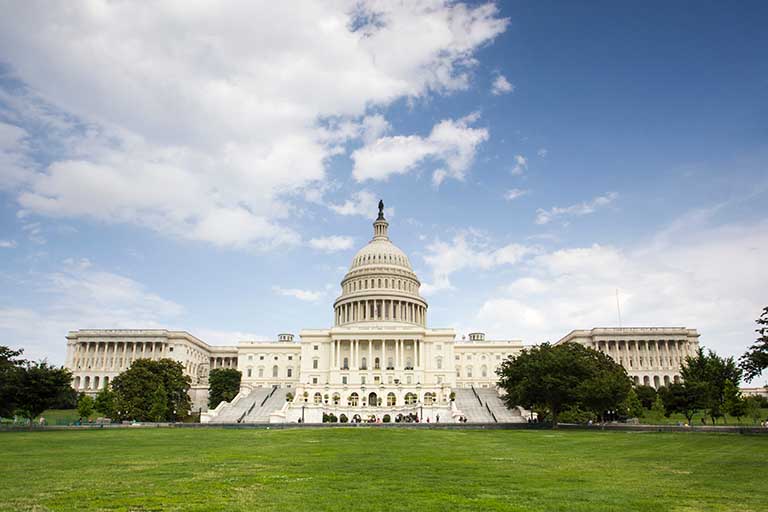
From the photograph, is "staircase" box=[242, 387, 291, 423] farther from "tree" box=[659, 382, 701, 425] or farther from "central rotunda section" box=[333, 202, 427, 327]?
"tree" box=[659, 382, 701, 425]

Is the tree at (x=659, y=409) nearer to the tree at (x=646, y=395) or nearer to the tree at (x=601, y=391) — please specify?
the tree at (x=646, y=395)

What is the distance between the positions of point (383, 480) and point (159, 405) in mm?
66589

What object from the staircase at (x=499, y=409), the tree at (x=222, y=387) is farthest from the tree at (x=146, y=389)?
the staircase at (x=499, y=409)

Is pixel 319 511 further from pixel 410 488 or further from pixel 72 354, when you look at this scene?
pixel 72 354

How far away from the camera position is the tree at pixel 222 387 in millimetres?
113750

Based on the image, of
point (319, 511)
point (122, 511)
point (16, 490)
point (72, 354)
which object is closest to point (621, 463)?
point (319, 511)

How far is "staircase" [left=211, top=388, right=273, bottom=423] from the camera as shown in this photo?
304 ft

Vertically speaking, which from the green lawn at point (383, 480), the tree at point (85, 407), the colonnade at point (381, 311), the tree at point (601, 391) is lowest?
the green lawn at point (383, 480)

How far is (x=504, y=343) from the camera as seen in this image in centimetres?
14212

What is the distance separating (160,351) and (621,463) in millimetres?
133653

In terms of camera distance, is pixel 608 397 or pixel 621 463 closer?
pixel 621 463

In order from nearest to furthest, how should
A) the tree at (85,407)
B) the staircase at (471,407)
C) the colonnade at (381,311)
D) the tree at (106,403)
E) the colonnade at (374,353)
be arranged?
the tree at (106,403) → the tree at (85,407) → the staircase at (471,407) → the colonnade at (374,353) → the colonnade at (381,311)

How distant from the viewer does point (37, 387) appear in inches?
2527

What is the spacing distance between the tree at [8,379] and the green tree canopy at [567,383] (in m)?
55.6
